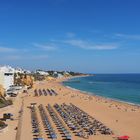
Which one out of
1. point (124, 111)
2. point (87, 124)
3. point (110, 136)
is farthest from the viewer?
point (124, 111)

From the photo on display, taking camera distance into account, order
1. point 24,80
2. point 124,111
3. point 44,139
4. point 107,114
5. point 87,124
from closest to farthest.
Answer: point 44,139 < point 87,124 < point 107,114 < point 124,111 < point 24,80

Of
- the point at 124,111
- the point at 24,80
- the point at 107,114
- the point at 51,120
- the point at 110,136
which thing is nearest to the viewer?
the point at 110,136

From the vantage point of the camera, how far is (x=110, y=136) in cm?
3284

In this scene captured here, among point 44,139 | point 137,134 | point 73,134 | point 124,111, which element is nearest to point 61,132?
point 73,134

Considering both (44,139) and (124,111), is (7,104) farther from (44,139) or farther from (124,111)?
(44,139)

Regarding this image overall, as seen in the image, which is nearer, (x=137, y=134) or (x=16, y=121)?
(x=137, y=134)

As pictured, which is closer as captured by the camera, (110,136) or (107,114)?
(110,136)

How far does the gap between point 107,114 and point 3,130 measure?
2103 cm

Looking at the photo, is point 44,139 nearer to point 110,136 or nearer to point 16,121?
point 110,136

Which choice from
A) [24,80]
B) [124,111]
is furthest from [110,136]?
[24,80]

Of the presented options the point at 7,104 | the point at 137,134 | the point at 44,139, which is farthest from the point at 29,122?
the point at 7,104

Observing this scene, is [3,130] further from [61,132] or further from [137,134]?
[137,134]

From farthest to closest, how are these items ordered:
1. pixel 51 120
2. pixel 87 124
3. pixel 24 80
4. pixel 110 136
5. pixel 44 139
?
1. pixel 24 80
2. pixel 51 120
3. pixel 87 124
4. pixel 110 136
5. pixel 44 139

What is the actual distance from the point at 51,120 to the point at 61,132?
7869 mm
